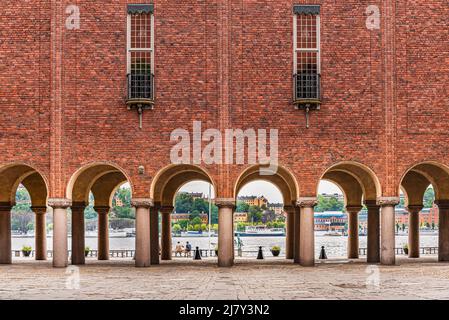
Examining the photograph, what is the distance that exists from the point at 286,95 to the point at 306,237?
235 inches

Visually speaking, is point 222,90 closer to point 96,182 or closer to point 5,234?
point 96,182

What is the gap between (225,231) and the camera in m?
30.9

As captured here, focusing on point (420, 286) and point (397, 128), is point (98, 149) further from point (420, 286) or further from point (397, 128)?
point (420, 286)

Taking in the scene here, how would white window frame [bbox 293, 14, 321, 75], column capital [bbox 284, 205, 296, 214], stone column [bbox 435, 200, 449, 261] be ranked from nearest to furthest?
white window frame [bbox 293, 14, 321, 75] < stone column [bbox 435, 200, 449, 261] < column capital [bbox 284, 205, 296, 214]

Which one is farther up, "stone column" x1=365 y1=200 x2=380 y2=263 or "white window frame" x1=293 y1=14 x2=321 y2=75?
"white window frame" x1=293 y1=14 x2=321 y2=75

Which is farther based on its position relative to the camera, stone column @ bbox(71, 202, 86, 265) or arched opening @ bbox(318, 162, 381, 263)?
arched opening @ bbox(318, 162, 381, 263)

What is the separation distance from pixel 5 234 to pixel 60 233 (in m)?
5.64

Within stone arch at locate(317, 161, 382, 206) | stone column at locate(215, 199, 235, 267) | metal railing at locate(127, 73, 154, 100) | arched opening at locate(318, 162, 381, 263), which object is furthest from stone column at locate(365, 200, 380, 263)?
metal railing at locate(127, 73, 154, 100)

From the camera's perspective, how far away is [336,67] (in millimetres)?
31500

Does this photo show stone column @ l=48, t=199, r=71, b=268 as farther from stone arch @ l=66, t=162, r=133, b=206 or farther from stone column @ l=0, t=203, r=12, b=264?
stone column @ l=0, t=203, r=12, b=264

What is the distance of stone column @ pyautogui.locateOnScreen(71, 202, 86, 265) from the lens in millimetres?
34562

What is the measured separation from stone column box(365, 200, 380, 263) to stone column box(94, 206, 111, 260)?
44.9 feet

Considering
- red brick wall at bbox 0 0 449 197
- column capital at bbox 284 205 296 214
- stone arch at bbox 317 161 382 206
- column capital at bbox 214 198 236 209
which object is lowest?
column capital at bbox 284 205 296 214

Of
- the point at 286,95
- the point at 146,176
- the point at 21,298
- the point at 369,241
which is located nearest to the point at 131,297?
the point at 21,298
